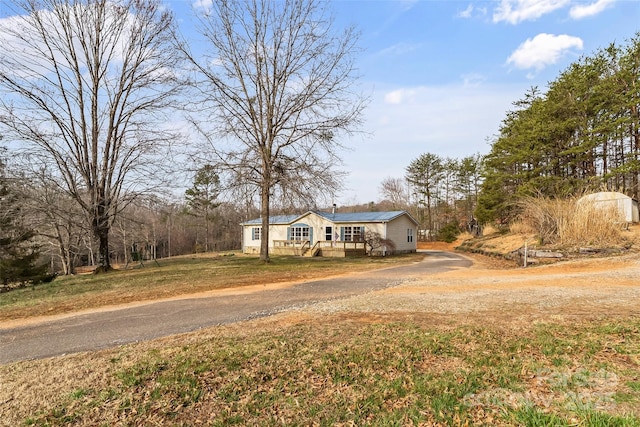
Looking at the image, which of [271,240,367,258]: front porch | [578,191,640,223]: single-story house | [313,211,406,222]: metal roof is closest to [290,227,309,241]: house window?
[271,240,367,258]: front porch

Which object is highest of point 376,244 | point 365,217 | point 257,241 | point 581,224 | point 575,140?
point 575,140

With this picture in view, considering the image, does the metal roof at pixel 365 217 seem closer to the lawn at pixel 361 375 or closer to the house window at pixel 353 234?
the house window at pixel 353 234

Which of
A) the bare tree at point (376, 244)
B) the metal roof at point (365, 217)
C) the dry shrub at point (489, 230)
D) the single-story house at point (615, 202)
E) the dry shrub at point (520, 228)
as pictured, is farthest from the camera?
the dry shrub at point (489, 230)

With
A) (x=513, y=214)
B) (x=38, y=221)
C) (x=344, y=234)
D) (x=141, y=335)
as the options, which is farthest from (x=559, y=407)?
(x=513, y=214)

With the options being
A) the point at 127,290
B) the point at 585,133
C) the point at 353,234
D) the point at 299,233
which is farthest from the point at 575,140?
the point at 127,290

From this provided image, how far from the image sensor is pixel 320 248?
27.0m

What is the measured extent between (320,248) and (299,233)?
2.98 m

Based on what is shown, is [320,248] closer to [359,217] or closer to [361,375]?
[359,217]

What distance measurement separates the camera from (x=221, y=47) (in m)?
17.3

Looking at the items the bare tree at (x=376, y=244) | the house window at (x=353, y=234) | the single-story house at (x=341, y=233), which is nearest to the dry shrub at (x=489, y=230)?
the single-story house at (x=341, y=233)

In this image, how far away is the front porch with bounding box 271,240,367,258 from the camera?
25500 millimetres

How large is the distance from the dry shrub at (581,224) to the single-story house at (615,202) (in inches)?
7.0

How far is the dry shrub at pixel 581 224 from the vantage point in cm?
1487

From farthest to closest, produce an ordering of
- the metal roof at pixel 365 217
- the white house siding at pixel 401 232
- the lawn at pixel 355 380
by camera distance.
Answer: the white house siding at pixel 401 232 → the metal roof at pixel 365 217 → the lawn at pixel 355 380
